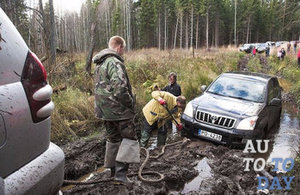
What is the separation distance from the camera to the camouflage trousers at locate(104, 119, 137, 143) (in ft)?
11.1

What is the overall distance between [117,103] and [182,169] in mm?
1834

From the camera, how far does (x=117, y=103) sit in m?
3.27

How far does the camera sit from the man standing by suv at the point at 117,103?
10.7 feet

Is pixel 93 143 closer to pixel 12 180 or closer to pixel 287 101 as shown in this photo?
pixel 12 180

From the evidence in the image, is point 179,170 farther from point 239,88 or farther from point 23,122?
point 239,88

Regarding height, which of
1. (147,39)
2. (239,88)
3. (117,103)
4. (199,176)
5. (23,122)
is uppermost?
(147,39)

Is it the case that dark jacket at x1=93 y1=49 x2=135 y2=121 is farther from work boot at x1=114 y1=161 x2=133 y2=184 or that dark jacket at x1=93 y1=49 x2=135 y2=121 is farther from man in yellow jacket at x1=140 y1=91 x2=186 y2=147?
man in yellow jacket at x1=140 y1=91 x2=186 y2=147

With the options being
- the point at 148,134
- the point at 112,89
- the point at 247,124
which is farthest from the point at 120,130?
the point at 247,124

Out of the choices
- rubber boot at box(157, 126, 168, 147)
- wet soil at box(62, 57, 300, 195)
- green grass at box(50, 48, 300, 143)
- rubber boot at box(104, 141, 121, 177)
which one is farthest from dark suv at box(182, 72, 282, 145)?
rubber boot at box(104, 141, 121, 177)

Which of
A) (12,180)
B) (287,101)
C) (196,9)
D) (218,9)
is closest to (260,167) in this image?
(12,180)

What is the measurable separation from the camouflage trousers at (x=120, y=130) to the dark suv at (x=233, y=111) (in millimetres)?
2571

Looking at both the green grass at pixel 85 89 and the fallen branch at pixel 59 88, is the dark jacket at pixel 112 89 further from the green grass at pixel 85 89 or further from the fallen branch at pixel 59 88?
the fallen branch at pixel 59 88

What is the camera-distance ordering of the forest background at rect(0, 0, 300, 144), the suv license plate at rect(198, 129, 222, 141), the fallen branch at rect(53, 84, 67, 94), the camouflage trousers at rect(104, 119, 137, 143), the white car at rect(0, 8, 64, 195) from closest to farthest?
the white car at rect(0, 8, 64, 195)
the camouflage trousers at rect(104, 119, 137, 143)
the suv license plate at rect(198, 129, 222, 141)
the forest background at rect(0, 0, 300, 144)
the fallen branch at rect(53, 84, 67, 94)

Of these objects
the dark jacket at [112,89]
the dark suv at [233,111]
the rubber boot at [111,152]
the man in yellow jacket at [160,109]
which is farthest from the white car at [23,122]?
the dark suv at [233,111]
